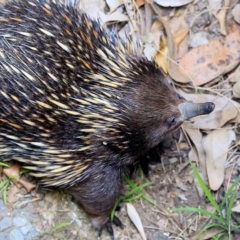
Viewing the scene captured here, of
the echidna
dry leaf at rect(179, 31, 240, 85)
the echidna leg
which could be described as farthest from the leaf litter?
the echidna

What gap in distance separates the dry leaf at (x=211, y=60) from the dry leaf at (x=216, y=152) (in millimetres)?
284

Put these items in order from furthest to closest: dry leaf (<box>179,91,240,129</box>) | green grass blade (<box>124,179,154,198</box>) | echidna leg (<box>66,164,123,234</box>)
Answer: dry leaf (<box>179,91,240,129</box>), green grass blade (<box>124,179,154,198</box>), echidna leg (<box>66,164,123,234</box>)

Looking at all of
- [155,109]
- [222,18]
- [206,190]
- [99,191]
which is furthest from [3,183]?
[222,18]

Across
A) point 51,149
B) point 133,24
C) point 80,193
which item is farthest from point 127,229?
point 133,24

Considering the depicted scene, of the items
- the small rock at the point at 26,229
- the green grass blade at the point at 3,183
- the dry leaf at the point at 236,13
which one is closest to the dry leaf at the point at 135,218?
the small rock at the point at 26,229

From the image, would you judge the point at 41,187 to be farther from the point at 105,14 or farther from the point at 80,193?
the point at 105,14

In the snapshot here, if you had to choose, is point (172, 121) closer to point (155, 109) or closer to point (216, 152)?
point (155, 109)

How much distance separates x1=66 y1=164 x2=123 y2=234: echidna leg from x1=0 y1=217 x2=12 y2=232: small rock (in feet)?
0.96

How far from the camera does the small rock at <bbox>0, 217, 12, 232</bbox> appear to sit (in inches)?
122

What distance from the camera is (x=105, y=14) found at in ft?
11.5

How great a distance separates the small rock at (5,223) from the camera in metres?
3.09

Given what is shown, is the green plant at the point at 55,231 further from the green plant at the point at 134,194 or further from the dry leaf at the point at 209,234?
the dry leaf at the point at 209,234

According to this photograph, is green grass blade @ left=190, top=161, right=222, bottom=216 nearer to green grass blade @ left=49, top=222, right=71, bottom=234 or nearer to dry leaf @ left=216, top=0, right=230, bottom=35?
green grass blade @ left=49, top=222, right=71, bottom=234

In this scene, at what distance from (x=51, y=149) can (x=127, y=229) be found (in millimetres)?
596
